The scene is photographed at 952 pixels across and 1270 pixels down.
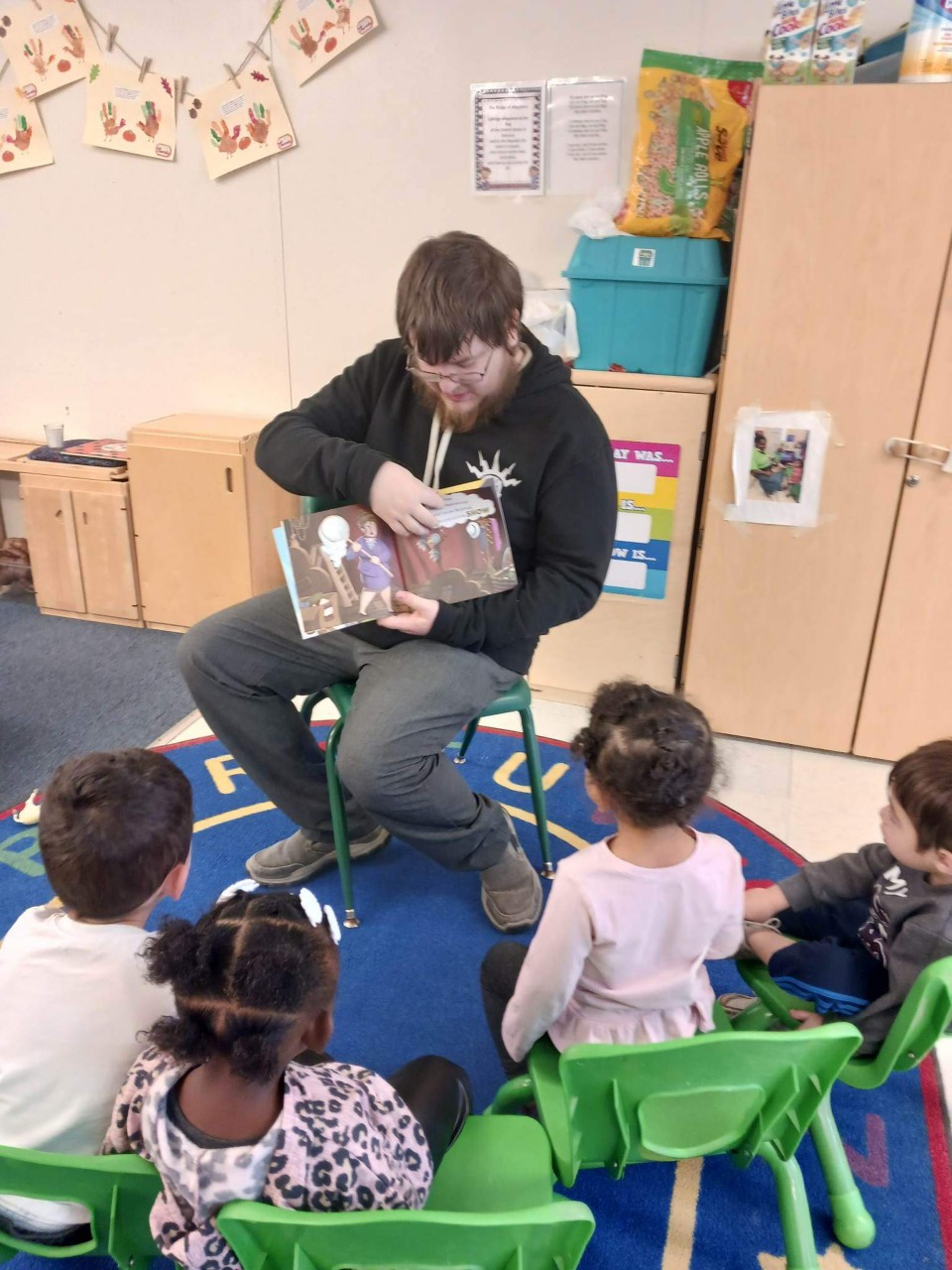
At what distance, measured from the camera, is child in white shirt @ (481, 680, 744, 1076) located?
40.5 inches

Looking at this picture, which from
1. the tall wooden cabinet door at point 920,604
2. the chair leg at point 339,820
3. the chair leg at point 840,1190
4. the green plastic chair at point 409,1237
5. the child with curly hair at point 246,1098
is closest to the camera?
the green plastic chair at point 409,1237

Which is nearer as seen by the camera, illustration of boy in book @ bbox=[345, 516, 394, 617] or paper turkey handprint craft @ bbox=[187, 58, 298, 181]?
illustration of boy in book @ bbox=[345, 516, 394, 617]

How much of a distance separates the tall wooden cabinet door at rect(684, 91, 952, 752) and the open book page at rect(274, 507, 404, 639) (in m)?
1.00

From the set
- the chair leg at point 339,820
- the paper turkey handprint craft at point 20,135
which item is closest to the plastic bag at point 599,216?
the chair leg at point 339,820

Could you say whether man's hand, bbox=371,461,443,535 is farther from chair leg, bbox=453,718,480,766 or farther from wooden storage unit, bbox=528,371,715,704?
wooden storage unit, bbox=528,371,715,704

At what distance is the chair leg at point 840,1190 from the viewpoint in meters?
1.20

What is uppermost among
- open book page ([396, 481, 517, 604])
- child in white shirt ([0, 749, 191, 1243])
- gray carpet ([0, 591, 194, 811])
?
open book page ([396, 481, 517, 604])

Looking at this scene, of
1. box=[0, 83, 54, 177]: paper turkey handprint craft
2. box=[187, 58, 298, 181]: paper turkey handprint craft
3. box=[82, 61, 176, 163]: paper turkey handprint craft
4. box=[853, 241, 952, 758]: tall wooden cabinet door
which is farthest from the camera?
box=[0, 83, 54, 177]: paper turkey handprint craft

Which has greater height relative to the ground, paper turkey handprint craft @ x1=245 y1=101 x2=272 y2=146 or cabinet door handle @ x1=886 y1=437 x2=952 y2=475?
paper turkey handprint craft @ x1=245 y1=101 x2=272 y2=146

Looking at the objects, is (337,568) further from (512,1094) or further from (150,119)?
(150,119)

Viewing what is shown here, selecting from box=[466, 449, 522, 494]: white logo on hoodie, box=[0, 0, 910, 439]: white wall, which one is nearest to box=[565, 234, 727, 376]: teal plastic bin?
box=[0, 0, 910, 439]: white wall

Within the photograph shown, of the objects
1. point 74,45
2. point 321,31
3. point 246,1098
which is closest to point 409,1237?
point 246,1098

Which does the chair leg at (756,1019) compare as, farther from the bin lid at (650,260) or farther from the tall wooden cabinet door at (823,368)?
the bin lid at (650,260)

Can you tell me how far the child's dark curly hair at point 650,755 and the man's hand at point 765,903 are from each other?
0.30 metres
